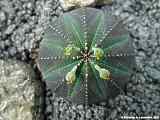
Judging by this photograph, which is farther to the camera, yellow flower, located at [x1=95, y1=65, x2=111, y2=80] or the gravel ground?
the gravel ground

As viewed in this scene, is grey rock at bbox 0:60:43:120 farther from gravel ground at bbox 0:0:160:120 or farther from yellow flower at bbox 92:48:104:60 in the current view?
yellow flower at bbox 92:48:104:60

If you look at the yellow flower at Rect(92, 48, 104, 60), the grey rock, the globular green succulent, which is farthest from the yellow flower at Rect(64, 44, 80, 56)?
the grey rock

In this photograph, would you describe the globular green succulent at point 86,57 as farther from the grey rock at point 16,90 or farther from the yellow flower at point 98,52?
the grey rock at point 16,90

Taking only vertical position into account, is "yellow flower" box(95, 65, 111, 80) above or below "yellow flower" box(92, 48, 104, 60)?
below

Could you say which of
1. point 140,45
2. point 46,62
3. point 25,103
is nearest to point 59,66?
point 46,62

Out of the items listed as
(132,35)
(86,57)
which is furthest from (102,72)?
(132,35)

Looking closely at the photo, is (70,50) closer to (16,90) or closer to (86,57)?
(86,57)

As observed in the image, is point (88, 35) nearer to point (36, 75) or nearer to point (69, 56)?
point (69, 56)
